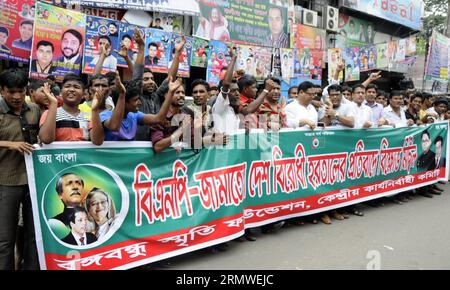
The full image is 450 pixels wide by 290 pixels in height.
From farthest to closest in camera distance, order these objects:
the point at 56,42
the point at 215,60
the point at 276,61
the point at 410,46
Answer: the point at 410,46, the point at 276,61, the point at 215,60, the point at 56,42

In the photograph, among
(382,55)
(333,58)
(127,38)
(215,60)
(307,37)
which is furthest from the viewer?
(307,37)

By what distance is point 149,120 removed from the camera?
344 centimetres

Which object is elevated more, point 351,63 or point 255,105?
point 351,63

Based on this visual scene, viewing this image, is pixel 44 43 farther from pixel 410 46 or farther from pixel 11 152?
Result: pixel 410 46

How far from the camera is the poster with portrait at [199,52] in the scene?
8.73 metres

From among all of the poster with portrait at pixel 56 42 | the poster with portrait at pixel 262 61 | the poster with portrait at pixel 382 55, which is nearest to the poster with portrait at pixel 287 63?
the poster with portrait at pixel 262 61

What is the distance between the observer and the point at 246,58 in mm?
9742

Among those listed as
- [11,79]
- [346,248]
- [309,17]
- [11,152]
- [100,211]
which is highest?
[309,17]

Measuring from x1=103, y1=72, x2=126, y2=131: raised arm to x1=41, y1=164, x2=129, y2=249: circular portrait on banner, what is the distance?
338mm

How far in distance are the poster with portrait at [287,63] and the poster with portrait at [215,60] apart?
1994 mm

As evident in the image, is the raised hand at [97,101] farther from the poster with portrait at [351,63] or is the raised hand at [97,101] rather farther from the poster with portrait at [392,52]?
the poster with portrait at [392,52]

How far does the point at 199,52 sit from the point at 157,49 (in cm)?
113

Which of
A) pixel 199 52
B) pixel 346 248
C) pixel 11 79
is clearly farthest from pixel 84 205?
pixel 199 52

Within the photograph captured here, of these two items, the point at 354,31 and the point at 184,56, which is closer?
the point at 184,56
